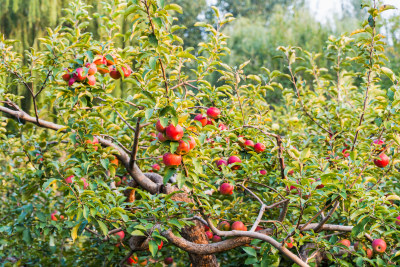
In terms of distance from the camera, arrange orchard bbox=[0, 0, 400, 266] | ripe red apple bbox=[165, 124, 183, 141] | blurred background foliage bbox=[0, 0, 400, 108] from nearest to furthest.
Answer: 1. ripe red apple bbox=[165, 124, 183, 141]
2. orchard bbox=[0, 0, 400, 266]
3. blurred background foliage bbox=[0, 0, 400, 108]

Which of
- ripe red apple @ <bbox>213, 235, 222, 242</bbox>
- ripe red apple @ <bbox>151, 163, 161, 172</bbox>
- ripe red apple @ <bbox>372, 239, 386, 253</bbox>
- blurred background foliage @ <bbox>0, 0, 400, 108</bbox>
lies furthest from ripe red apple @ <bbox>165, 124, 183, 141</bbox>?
ripe red apple @ <bbox>151, 163, 161, 172</bbox>

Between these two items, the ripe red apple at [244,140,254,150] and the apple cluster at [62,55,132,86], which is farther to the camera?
the ripe red apple at [244,140,254,150]

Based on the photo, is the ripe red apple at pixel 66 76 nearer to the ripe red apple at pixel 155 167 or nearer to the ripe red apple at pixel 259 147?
the ripe red apple at pixel 259 147

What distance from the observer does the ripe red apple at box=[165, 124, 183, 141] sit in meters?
1.30

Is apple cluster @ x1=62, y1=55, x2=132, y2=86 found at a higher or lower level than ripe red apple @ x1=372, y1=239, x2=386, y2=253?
higher

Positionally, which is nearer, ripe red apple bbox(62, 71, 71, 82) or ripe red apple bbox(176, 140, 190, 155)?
ripe red apple bbox(176, 140, 190, 155)

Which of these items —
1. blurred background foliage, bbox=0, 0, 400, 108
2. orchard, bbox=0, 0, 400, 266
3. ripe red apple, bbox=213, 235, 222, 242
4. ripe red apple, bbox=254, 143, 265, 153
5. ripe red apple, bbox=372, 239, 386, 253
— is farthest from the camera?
blurred background foliage, bbox=0, 0, 400, 108

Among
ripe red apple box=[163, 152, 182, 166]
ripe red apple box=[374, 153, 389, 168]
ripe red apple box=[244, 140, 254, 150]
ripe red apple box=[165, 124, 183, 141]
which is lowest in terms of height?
ripe red apple box=[244, 140, 254, 150]

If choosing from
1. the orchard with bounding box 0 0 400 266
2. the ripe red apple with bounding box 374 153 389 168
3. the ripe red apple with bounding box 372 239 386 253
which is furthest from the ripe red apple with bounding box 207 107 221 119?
the ripe red apple with bounding box 372 239 386 253

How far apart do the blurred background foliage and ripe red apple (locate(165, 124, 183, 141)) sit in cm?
90

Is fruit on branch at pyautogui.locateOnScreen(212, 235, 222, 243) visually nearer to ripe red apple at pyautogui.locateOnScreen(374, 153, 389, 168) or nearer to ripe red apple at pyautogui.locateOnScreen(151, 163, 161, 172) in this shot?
ripe red apple at pyautogui.locateOnScreen(151, 163, 161, 172)

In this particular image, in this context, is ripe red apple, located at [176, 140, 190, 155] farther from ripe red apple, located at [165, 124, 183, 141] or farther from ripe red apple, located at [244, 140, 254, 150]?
ripe red apple, located at [244, 140, 254, 150]

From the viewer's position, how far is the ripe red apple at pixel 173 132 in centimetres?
130

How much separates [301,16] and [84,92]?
8.39 meters
